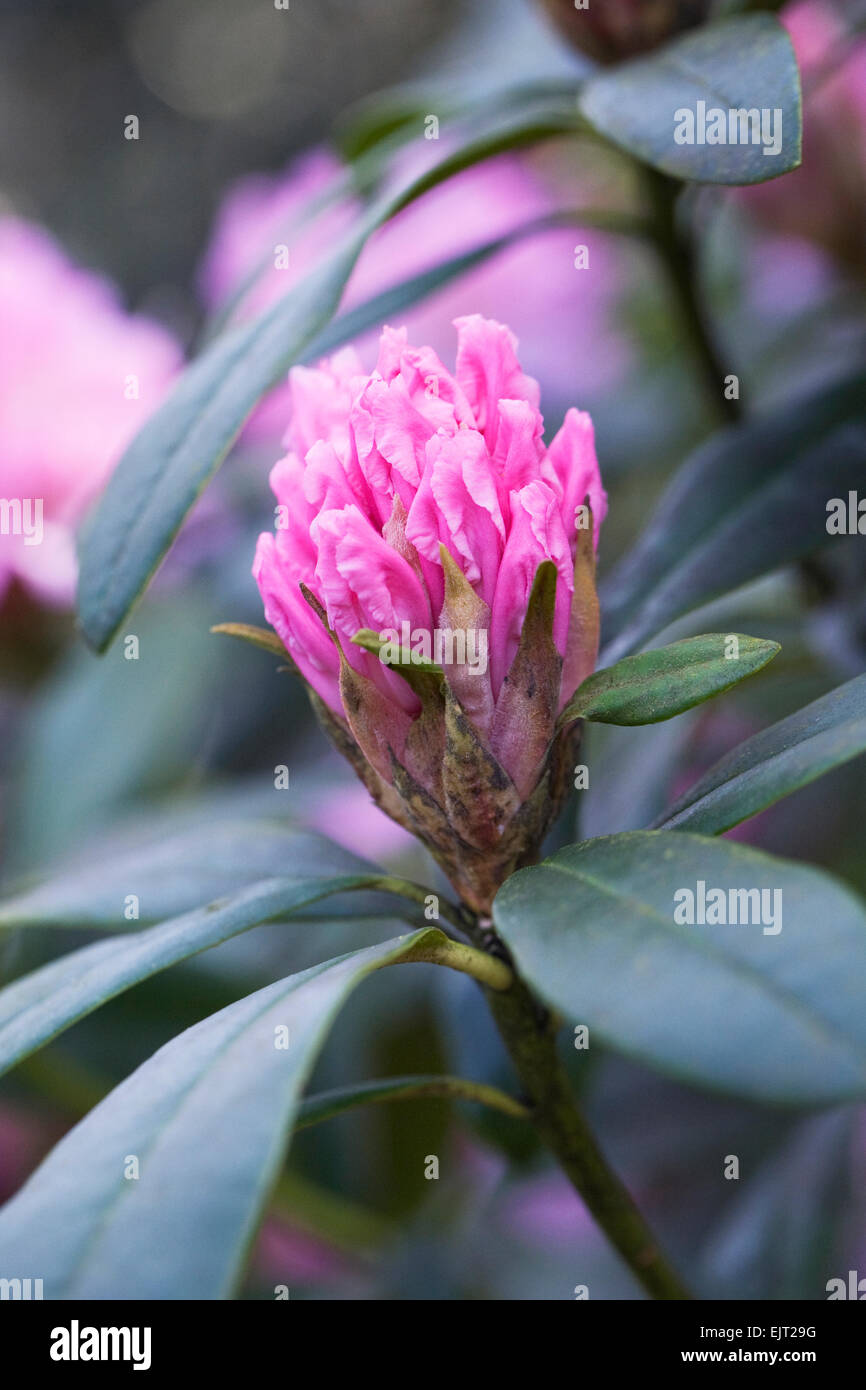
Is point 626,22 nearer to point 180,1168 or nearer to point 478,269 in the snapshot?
point 478,269

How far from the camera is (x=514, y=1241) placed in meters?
1.20

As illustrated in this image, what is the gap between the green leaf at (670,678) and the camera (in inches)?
18.8

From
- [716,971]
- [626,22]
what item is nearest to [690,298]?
[626,22]

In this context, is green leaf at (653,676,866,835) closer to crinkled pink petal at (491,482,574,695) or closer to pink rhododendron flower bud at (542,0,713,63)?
crinkled pink petal at (491,482,574,695)

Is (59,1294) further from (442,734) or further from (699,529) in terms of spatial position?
(699,529)

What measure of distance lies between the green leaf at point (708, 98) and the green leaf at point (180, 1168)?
→ 38 centimetres

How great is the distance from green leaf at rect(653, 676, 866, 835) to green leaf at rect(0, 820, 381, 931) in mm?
195

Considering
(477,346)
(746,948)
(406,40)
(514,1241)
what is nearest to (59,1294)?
(746,948)

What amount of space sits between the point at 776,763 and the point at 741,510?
1.03ft

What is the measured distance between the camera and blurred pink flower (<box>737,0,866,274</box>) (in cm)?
107

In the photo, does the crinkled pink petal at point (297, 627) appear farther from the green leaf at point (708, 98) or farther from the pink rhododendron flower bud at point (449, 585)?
the green leaf at point (708, 98)

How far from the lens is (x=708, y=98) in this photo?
2.02 ft

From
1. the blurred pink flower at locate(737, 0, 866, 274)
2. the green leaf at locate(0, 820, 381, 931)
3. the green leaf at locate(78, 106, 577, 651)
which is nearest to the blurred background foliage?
the blurred pink flower at locate(737, 0, 866, 274)
